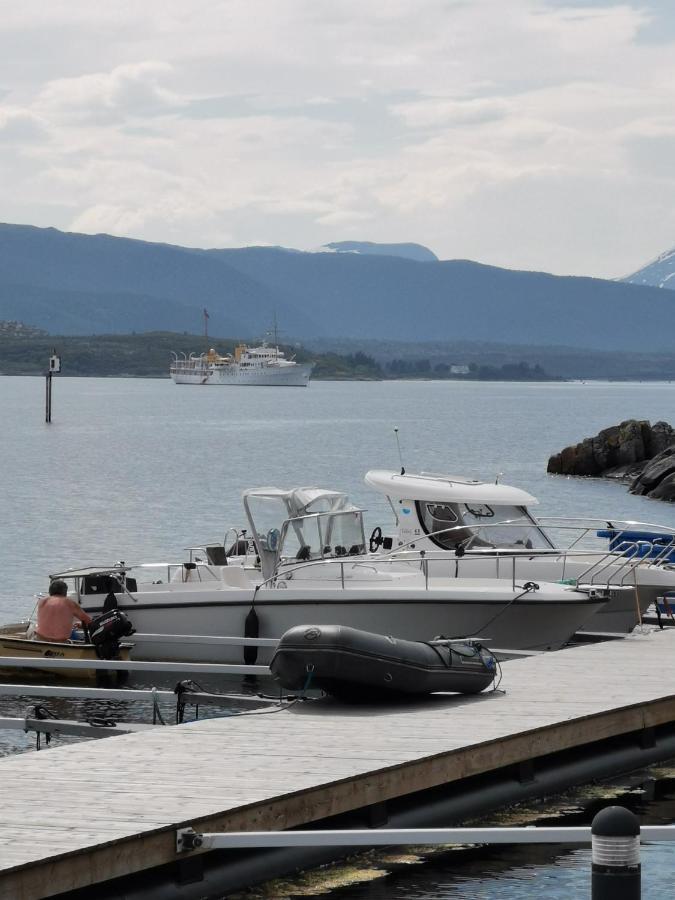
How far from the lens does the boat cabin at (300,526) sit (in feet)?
66.8

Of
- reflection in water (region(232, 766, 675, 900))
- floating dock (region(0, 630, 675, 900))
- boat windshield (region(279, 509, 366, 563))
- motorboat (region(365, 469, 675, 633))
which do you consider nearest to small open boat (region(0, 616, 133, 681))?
boat windshield (region(279, 509, 366, 563))

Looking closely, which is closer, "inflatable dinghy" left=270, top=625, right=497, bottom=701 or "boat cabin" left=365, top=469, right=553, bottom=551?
"inflatable dinghy" left=270, top=625, right=497, bottom=701

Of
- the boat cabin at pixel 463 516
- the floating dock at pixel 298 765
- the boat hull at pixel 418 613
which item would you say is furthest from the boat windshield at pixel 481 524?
the floating dock at pixel 298 765

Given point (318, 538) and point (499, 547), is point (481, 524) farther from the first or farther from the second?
point (318, 538)

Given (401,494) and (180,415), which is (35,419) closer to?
(180,415)

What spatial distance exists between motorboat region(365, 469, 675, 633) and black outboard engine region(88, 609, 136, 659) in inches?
155

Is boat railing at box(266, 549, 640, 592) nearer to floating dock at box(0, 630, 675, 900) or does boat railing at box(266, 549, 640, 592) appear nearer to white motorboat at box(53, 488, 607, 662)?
white motorboat at box(53, 488, 607, 662)

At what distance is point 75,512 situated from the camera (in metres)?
50.2

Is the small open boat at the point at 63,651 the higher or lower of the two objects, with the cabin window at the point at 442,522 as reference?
lower

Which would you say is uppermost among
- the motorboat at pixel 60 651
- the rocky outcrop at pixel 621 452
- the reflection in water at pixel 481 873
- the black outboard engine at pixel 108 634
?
the rocky outcrop at pixel 621 452

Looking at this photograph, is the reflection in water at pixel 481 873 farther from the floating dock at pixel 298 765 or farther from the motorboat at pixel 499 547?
the motorboat at pixel 499 547

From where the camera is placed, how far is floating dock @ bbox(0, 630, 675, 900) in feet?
29.1

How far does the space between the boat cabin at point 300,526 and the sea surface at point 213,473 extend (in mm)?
2996

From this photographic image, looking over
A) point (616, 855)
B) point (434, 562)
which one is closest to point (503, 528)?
point (434, 562)
